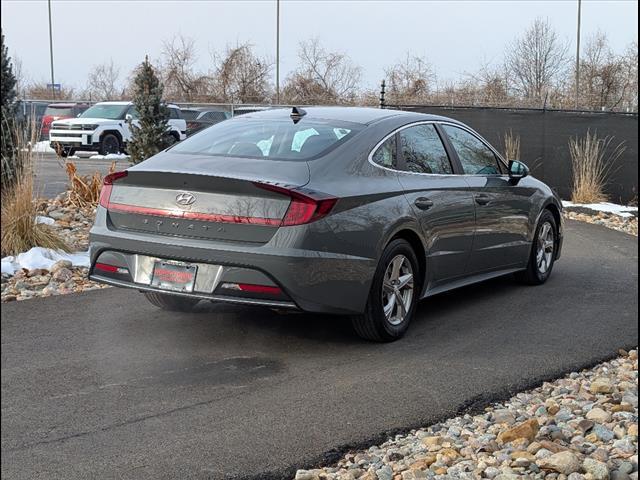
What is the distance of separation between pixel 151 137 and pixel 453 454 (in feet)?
31.2

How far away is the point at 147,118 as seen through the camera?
1270 cm

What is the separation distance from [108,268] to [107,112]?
73.6 ft

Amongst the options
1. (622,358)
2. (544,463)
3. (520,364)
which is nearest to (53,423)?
(544,463)

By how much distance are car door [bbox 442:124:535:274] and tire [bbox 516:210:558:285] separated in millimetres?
233

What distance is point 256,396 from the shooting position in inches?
187

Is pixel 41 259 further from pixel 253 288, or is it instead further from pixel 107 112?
pixel 107 112

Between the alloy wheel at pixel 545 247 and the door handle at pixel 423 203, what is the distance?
2.40m

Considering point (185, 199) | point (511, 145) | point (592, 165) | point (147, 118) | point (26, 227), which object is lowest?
point (26, 227)

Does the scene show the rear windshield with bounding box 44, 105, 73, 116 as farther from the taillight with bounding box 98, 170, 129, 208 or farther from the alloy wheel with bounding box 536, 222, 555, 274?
the taillight with bounding box 98, 170, 129, 208

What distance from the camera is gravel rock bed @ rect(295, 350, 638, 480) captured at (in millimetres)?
3869

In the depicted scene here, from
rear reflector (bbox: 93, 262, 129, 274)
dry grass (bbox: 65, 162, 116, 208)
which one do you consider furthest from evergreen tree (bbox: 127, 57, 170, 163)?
rear reflector (bbox: 93, 262, 129, 274)

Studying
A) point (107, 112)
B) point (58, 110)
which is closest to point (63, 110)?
point (58, 110)

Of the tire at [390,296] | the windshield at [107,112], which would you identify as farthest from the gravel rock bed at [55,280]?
the windshield at [107,112]

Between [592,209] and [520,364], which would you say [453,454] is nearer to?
[520,364]
